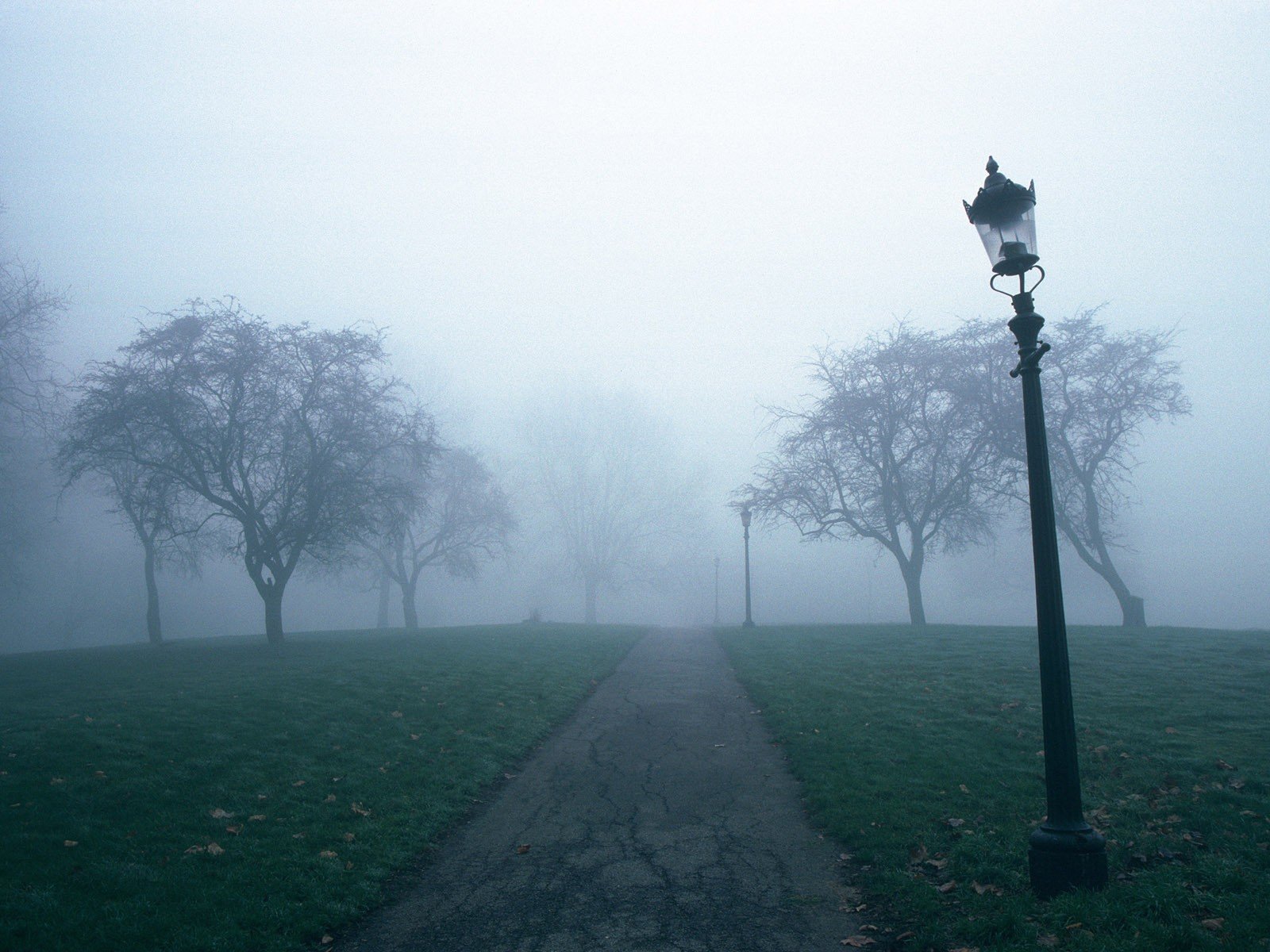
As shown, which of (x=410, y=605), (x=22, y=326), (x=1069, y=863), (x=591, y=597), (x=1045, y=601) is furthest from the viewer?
(x=591, y=597)

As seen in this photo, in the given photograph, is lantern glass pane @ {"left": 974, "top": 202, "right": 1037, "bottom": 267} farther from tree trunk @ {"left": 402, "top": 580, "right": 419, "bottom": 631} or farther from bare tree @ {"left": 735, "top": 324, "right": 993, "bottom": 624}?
tree trunk @ {"left": 402, "top": 580, "right": 419, "bottom": 631}

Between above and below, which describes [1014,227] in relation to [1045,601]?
above

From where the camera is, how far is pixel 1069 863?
5055mm

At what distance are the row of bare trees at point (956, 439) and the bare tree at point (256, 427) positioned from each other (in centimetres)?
1674

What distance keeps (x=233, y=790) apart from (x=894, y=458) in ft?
91.3

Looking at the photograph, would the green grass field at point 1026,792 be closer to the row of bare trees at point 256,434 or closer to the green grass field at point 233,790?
the green grass field at point 233,790

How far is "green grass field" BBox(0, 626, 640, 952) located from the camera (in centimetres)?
518

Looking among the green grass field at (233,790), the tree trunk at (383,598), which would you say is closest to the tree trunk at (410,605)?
the tree trunk at (383,598)

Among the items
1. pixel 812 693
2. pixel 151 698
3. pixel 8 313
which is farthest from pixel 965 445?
pixel 8 313

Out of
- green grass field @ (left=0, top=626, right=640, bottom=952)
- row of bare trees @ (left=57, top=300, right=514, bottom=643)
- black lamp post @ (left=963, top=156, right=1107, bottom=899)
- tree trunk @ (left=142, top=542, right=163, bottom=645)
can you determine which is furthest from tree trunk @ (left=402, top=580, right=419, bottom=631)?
black lamp post @ (left=963, top=156, right=1107, bottom=899)

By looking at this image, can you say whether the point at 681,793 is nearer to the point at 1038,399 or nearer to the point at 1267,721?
the point at 1038,399

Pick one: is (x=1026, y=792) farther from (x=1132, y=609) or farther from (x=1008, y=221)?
(x=1132, y=609)

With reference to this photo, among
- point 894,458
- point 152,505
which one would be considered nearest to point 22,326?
point 152,505

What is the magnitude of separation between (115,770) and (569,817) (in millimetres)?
5012
